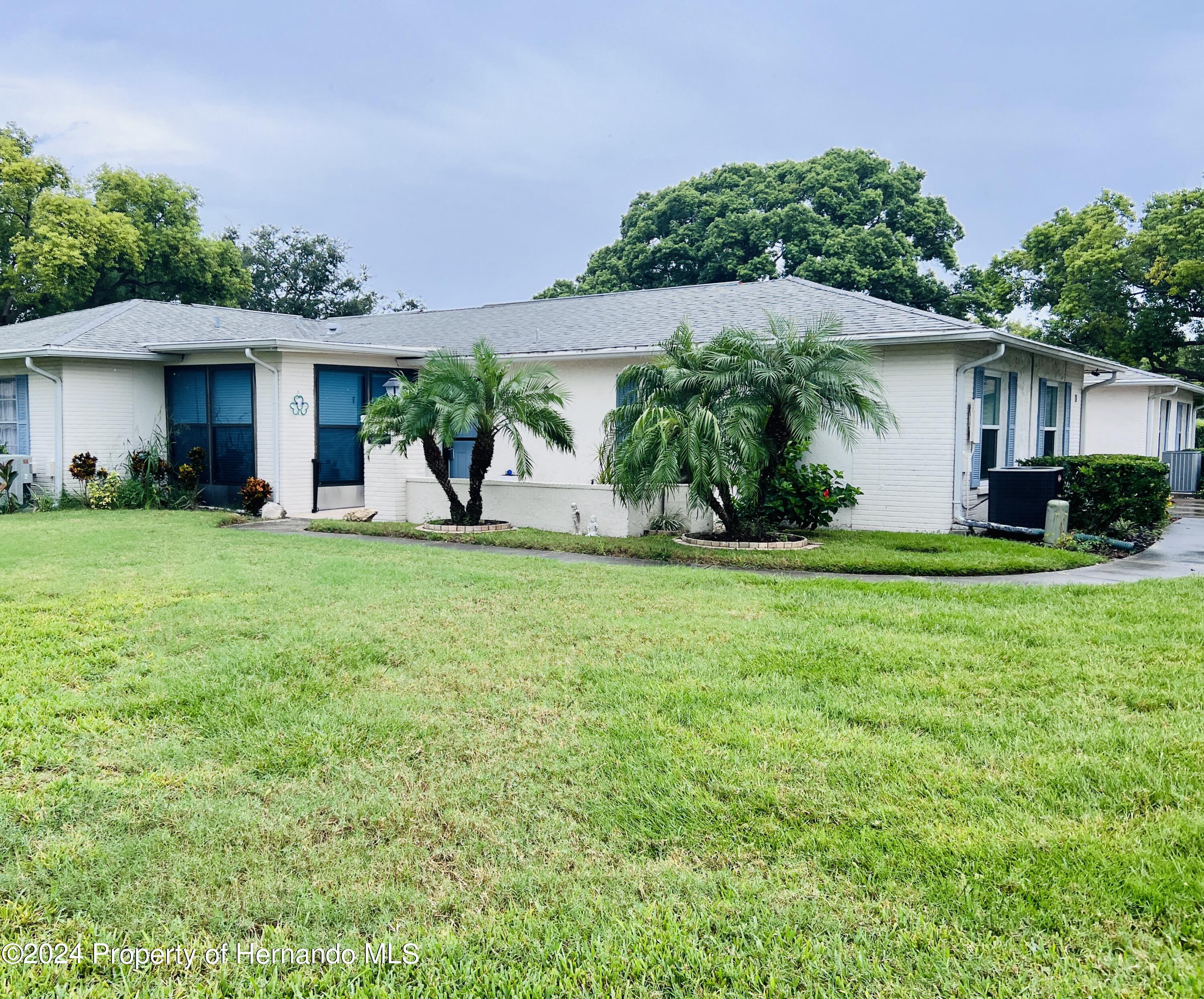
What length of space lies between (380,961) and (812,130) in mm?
33974

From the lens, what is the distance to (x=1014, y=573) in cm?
885

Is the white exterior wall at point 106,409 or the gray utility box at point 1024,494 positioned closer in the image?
the gray utility box at point 1024,494

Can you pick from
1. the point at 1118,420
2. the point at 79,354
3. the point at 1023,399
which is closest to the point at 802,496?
the point at 1023,399

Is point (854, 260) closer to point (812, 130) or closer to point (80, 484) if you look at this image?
point (812, 130)

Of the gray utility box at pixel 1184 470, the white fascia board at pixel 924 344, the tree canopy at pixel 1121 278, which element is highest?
the tree canopy at pixel 1121 278

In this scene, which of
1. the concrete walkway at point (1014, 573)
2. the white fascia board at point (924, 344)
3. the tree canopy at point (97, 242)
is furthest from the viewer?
the tree canopy at point (97, 242)

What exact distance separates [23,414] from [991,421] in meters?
17.2

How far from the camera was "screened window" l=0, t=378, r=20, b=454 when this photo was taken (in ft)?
55.4

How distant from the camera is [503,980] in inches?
96.2

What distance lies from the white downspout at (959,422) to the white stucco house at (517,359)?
1.3 inches

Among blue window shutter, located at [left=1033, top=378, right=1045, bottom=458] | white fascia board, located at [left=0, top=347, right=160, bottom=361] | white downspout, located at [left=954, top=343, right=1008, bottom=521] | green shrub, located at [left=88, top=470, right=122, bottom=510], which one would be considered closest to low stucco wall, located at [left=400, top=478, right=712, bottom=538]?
white downspout, located at [left=954, top=343, right=1008, bottom=521]

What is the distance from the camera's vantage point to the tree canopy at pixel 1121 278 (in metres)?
25.5

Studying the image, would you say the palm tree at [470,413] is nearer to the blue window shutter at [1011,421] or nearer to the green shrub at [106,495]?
the green shrub at [106,495]

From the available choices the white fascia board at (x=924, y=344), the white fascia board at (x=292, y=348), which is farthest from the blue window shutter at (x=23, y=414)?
the white fascia board at (x=924, y=344)
